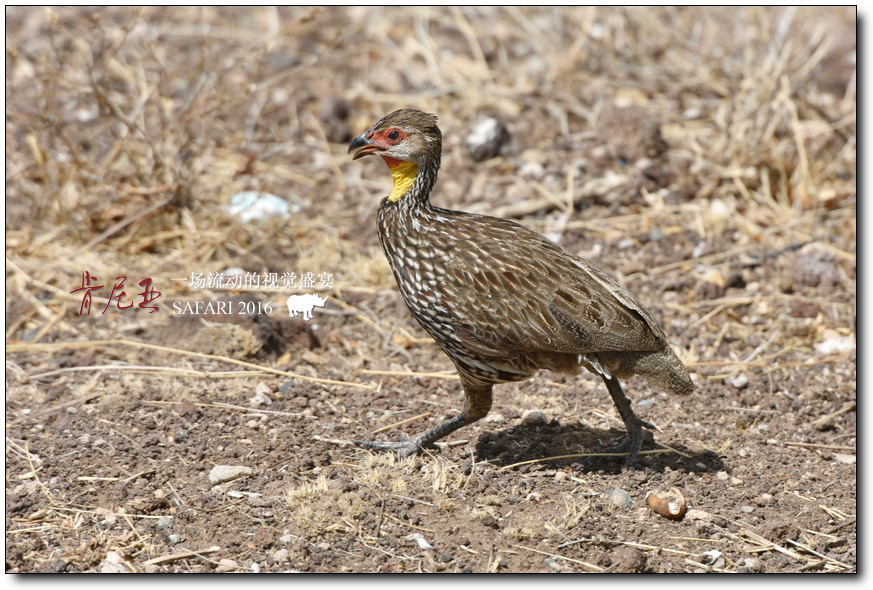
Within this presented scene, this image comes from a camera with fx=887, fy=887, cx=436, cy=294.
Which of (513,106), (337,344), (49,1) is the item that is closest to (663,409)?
(337,344)

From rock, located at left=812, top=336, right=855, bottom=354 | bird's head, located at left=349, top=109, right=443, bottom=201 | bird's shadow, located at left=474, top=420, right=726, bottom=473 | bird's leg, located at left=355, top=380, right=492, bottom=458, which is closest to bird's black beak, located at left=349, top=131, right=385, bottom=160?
bird's head, located at left=349, top=109, right=443, bottom=201

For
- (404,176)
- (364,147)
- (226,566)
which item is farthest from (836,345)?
(226,566)

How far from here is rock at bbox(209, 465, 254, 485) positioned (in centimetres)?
448

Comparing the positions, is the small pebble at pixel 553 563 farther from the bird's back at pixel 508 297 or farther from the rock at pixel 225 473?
the rock at pixel 225 473

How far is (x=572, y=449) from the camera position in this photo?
498 cm

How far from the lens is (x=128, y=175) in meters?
7.29

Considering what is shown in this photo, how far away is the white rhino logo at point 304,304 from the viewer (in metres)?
6.18

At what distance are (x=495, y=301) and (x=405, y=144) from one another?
1043 millimetres

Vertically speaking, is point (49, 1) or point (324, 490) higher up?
point (49, 1)

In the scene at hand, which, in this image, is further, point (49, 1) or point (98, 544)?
point (49, 1)

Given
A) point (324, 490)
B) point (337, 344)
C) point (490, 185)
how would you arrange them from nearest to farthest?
point (324, 490), point (337, 344), point (490, 185)

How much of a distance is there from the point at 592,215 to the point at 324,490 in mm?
4148

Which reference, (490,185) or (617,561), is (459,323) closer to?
(617,561)

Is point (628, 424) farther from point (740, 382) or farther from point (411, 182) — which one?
point (411, 182)
